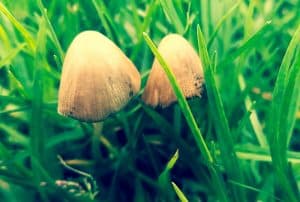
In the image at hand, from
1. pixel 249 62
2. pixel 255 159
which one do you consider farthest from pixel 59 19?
pixel 255 159

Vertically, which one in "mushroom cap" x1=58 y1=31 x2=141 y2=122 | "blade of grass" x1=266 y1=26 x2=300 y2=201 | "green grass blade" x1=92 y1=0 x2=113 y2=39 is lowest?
"blade of grass" x1=266 y1=26 x2=300 y2=201

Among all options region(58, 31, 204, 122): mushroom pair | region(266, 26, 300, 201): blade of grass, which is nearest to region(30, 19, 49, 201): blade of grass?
region(58, 31, 204, 122): mushroom pair

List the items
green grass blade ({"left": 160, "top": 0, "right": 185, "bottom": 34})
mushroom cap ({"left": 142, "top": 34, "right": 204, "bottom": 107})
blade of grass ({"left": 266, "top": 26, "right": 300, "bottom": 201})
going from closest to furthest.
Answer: blade of grass ({"left": 266, "top": 26, "right": 300, "bottom": 201}) → mushroom cap ({"left": 142, "top": 34, "right": 204, "bottom": 107}) → green grass blade ({"left": 160, "top": 0, "right": 185, "bottom": 34})

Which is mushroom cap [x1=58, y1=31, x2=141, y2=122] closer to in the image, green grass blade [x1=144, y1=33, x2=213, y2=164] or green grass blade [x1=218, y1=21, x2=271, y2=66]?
green grass blade [x1=144, y1=33, x2=213, y2=164]

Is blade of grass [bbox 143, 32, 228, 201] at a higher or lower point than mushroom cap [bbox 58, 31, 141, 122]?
lower

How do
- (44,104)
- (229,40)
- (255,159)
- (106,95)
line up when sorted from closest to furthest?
1. (106,95)
2. (255,159)
3. (44,104)
4. (229,40)

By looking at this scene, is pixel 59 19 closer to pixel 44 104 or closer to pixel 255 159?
pixel 44 104

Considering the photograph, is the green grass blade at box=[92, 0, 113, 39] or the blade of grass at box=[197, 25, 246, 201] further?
the green grass blade at box=[92, 0, 113, 39]
